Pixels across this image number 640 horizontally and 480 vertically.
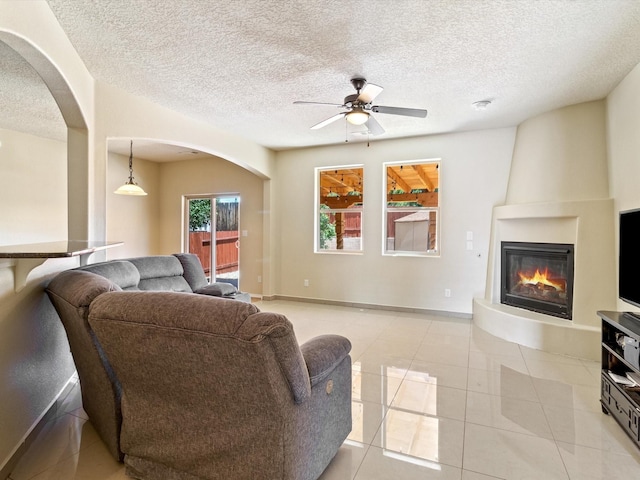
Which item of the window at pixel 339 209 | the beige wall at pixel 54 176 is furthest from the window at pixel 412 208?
the beige wall at pixel 54 176

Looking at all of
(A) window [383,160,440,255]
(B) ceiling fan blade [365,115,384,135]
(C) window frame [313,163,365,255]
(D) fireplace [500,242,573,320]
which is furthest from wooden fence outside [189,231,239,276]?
(D) fireplace [500,242,573,320]

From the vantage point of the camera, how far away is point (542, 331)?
379 centimetres

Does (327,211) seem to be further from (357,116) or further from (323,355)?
(323,355)

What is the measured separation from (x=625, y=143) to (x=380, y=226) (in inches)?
124

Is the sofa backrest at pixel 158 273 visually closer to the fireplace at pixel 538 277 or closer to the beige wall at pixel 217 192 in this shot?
the beige wall at pixel 217 192

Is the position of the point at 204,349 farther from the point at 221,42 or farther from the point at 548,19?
the point at 548,19

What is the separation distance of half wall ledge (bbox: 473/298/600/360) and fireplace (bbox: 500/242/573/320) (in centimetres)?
Answer: 14

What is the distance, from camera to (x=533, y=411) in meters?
2.54

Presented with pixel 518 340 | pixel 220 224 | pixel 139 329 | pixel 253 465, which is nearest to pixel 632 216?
pixel 518 340

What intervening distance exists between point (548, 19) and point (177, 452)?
Answer: 3.41m

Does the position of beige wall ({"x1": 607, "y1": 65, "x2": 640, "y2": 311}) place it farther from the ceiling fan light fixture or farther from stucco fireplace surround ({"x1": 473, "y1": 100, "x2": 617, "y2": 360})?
the ceiling fan light fixture

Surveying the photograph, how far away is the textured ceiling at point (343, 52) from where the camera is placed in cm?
229

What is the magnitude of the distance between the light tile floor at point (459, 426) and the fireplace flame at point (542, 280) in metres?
0.86

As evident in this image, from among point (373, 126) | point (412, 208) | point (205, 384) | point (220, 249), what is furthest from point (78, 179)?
point (412, 208)
